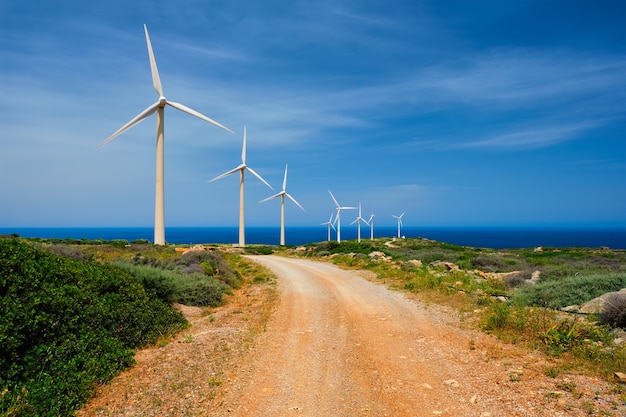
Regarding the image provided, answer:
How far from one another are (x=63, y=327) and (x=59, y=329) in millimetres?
83

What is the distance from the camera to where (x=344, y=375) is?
340 inches

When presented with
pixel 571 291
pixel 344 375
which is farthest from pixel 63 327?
pixel 571 291

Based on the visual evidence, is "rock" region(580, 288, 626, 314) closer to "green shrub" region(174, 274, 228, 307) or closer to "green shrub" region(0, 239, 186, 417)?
"green shrub" region(0, 239, 186, 417)

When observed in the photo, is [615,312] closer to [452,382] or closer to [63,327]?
[452,382]

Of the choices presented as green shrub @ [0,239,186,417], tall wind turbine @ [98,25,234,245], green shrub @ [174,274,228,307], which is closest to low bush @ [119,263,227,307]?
green shrub @ [174,274,228,307]

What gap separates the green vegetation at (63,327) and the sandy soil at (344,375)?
53 cm

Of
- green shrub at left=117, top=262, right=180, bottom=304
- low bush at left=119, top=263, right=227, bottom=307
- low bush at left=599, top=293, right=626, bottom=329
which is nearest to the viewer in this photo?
low bush at left=599, top=293, right=626, bottom=329

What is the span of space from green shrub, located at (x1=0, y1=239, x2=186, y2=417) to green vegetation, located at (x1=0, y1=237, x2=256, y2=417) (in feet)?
0.05

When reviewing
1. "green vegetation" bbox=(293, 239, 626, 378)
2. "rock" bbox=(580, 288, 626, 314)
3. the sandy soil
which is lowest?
the sandy soil

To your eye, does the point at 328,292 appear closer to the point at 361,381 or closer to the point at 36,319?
the point at 361,381

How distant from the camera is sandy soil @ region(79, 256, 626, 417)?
713cm

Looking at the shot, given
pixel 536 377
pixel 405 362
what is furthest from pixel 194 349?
pixel 536 377

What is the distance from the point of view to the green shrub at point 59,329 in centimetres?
691

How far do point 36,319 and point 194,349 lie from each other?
392 centimetres
